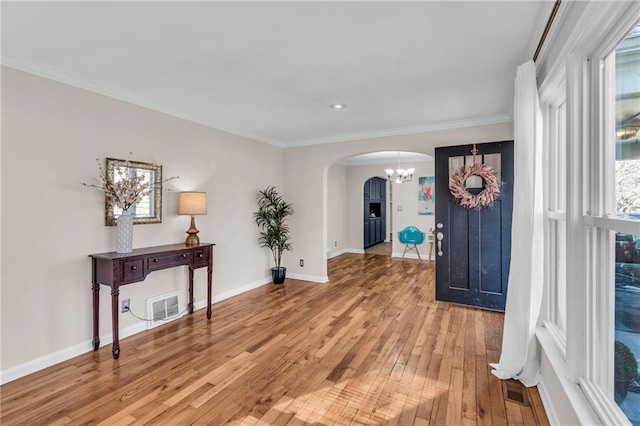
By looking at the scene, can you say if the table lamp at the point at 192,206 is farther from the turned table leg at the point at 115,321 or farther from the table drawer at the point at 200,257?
the turned table leg at the point at 115,321

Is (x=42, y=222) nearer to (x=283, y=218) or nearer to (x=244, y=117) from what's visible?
(x=244, y=117)

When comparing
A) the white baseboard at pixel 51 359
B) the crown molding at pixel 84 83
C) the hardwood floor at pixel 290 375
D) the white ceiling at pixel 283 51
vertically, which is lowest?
the hardwood floor at pixel 290 375

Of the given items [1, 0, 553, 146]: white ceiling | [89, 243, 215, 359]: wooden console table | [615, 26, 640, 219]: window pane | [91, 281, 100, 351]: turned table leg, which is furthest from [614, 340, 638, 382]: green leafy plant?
[91, 281, 100, 351]: turned table leg

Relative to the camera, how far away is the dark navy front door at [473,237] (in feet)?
12.1

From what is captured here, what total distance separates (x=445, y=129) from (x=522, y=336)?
2894mm

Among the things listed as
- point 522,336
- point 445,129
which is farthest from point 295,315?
point 445,129

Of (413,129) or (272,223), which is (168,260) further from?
(413,129)

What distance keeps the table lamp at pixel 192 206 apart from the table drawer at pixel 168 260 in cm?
25

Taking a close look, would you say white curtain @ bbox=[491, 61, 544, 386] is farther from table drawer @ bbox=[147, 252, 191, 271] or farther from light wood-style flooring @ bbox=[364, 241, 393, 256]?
light wood-style flooring @ bbox=[364, 241, 393, 256]

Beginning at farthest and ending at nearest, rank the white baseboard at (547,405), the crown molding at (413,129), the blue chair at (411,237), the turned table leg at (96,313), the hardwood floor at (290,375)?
the blue chair at (411,237), the crown molding at (413,129), the turned table leg at (96,313), the hardwood floor at (290,375), the white baseboard at (547,405)

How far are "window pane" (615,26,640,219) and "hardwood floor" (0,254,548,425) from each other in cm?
149

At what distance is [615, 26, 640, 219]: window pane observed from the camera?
1.18 metres

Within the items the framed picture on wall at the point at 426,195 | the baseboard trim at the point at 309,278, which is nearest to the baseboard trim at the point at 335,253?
the baseboard trim at the point at 309,278

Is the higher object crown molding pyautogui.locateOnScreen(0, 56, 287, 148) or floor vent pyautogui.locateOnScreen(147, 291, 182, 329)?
crown molding pyautogui.locateOnScreen(0, 56, 287, 148)
